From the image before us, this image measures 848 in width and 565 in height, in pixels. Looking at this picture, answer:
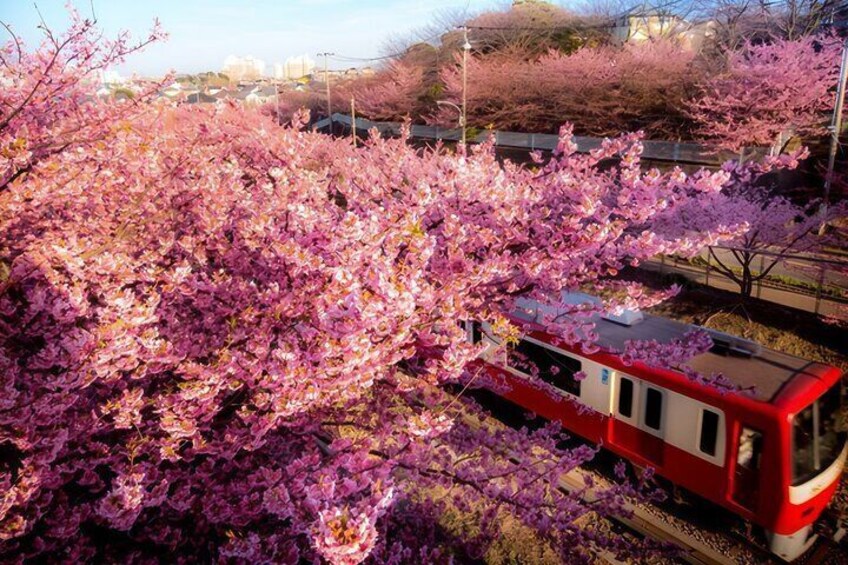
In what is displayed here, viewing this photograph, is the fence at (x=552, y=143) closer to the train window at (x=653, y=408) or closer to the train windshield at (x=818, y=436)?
the train window at (x=653, y=408)

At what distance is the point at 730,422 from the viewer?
5.80 meters

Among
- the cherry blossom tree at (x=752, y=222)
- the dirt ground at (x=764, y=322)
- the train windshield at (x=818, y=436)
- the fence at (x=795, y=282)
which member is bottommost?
the dirt ground at (x=764, y=322)

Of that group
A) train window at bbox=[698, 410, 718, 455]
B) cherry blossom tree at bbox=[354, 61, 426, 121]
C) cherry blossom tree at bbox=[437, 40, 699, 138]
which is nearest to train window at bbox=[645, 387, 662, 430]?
train window at bbox=[698, 410, 718, 455]

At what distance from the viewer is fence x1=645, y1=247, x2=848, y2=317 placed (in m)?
11.5

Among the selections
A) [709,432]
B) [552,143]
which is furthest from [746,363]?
[552,143]

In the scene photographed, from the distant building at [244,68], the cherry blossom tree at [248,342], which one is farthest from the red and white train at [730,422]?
the distant building at [244,68]

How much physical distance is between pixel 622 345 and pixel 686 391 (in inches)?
37.4

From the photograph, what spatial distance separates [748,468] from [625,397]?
161 centimetres

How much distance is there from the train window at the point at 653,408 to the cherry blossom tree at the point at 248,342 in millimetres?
1437

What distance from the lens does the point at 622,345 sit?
268 inches

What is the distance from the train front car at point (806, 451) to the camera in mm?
5480

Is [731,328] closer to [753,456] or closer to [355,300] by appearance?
[753,456]

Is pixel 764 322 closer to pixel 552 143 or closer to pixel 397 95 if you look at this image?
pixel 552 143

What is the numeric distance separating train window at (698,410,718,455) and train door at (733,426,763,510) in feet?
0.88
